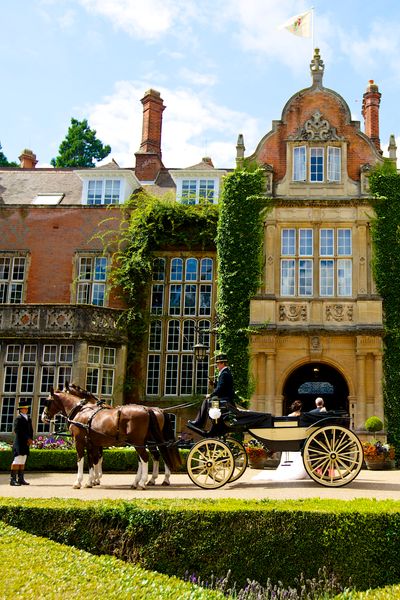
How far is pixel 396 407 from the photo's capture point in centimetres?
2233

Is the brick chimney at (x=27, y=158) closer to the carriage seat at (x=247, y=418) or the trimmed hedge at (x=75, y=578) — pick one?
the carriage seat at (x=247, y=418)

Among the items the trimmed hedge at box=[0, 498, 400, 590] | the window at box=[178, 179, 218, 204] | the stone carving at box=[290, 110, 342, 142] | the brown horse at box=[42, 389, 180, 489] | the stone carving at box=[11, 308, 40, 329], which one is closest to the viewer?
the trimmed hedge at box=[0, 498, 400, 590]

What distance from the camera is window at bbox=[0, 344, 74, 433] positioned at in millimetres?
24203

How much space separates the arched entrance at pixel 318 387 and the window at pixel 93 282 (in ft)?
27.1

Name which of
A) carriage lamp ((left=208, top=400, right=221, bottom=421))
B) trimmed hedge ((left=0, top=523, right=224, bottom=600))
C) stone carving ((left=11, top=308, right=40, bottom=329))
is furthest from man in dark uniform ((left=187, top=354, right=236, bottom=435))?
stone carving ((left=11, top=308, right=40, bottom=329))

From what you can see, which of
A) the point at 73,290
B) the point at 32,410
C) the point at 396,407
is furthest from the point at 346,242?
the point at 32,410

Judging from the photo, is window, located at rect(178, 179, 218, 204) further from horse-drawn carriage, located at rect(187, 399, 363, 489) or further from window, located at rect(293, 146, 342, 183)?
horse-drawn carriage, located at rect(187, 399, 363, 489)

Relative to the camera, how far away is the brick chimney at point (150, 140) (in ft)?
104

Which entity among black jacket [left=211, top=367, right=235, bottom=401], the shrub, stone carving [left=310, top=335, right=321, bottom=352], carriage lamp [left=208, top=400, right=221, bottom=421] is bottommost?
the shrub

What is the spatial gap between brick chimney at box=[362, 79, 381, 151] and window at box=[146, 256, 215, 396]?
11331mm

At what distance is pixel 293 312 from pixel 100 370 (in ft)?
24.0

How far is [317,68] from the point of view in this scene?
85.0 ft

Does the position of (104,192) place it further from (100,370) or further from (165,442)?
(165,442)

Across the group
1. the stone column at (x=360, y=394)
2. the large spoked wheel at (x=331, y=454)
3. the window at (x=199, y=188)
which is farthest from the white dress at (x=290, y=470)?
the window at (x=199, y=188)
